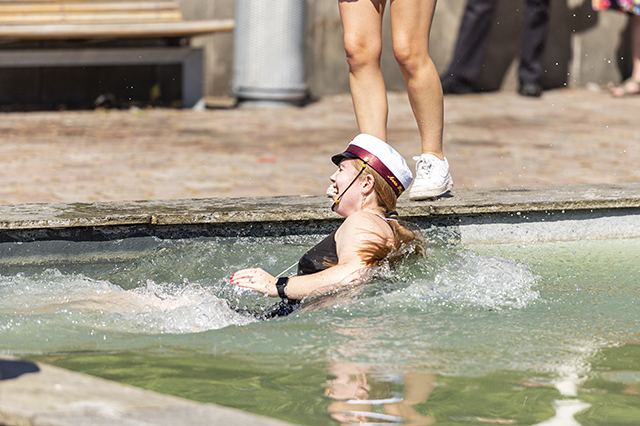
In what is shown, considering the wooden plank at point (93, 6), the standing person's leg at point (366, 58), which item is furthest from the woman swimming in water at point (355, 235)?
the wooden plank at point (93, 6)

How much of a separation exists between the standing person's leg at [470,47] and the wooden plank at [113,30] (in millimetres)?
3171

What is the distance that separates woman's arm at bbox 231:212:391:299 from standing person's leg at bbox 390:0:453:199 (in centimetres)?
96

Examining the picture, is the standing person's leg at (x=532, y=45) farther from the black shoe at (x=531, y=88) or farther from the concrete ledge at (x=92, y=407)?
the concrete ledge at (x=92, y=407)

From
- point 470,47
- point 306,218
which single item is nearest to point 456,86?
point 470,47

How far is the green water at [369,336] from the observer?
2.37 m

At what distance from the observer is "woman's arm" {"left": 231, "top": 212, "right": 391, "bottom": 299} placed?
10.6ft

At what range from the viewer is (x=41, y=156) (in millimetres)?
6941

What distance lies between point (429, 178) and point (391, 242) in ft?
3.21

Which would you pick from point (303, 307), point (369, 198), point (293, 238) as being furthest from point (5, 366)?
A: point (293, 238)

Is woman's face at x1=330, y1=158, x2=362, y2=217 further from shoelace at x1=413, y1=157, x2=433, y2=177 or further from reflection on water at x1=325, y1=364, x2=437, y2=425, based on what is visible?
reflection on water at x1=325, y1=364, x2=437, y2=425

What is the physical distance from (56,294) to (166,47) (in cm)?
653

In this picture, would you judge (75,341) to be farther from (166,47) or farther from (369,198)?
(166,47)

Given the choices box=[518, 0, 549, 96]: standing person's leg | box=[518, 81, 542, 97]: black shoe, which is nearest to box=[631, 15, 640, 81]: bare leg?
box=[518, 0, 549, 96]: standing person's leg

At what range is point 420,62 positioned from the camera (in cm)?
405
